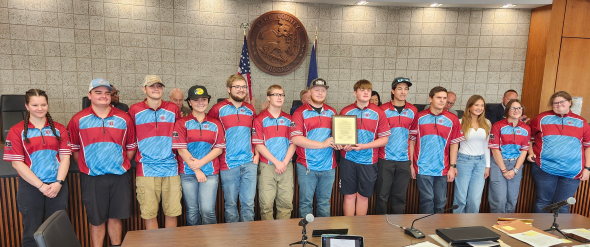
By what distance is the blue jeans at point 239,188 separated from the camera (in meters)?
2.92

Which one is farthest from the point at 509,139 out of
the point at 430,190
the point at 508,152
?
the point at 430,190

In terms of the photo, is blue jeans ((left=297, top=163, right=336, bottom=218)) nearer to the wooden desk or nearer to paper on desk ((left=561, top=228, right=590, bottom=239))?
the wooden desk

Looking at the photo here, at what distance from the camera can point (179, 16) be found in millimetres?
5656

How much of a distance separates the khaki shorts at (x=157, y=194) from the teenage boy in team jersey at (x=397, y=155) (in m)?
2.04

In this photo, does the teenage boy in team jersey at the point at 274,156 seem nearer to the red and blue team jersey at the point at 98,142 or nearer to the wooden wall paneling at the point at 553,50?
the red and blue team jersey at the point at 98,142

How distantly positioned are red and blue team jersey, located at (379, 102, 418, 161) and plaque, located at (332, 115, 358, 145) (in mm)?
505

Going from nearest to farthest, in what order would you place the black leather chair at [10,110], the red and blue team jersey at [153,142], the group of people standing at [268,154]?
the group of people standing at [268,154] < the red and blue team jersey at [153,142] < the black leather chair at [10,110]

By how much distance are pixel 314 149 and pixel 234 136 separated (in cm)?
79

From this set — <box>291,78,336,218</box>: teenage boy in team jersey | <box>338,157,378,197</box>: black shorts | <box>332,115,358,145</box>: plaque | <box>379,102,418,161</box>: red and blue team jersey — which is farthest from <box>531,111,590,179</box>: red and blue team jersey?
<box>291,78,336,218</box>: teenage boy in team jersey

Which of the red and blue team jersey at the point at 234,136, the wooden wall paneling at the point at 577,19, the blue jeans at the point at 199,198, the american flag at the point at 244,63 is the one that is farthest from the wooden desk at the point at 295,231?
the wooden wall paneling at the point at 577,19

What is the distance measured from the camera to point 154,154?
273 cm

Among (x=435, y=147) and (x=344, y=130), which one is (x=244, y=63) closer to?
(x=344, y=130)

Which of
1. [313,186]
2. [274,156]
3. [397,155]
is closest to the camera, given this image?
[274,156]

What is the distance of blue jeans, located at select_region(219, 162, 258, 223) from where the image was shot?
2.92 metres
